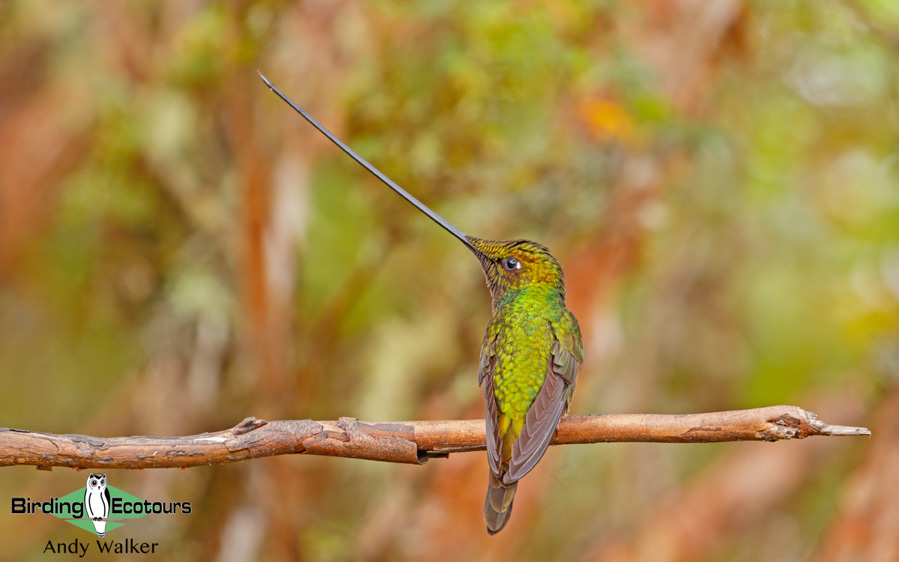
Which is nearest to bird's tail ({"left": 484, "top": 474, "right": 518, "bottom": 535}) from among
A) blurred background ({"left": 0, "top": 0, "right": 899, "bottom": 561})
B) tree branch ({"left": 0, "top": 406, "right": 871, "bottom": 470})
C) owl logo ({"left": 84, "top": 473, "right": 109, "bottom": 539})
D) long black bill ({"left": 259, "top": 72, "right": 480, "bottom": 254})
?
tree branch ({"left": 0, "top": 406, "right": 871, "bottom": 470})

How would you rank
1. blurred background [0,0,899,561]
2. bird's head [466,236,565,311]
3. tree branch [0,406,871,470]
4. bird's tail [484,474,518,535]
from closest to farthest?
tree branch [0,406,871,470] < bird's tail [484,474,518,535] < bird's head [466,236,565,311] < blurred background [0,0,899,561]

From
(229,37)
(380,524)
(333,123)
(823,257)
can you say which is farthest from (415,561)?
(823,257)

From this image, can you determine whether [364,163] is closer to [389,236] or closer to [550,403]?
[550,403]

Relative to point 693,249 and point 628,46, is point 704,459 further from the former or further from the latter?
point 628,46

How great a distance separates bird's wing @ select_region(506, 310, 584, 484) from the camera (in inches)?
96.0

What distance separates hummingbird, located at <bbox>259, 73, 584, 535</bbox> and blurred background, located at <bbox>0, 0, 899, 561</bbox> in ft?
5.65

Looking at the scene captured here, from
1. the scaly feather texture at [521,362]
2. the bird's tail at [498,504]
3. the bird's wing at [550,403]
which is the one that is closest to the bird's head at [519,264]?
the scaly feather texture at [521,362]

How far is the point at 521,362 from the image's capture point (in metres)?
2.89

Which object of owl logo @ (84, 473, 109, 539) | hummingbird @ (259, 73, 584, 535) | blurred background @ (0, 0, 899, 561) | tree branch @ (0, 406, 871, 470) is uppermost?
blurred background @ (0, 0, 899, 561)

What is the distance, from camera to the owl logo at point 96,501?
2.89 m

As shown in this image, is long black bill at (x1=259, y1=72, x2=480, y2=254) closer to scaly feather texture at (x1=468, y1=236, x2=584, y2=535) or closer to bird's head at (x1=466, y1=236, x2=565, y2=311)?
bird's head at (x1=466, y1=236, x2=565, y2=311)

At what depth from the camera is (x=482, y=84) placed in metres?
4.75

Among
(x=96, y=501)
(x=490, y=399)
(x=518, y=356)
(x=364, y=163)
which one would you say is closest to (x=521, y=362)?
(x=518, y=356)

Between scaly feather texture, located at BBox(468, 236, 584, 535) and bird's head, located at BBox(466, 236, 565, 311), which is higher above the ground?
bird's head, located at BBox(466, 236, 565, 311)
